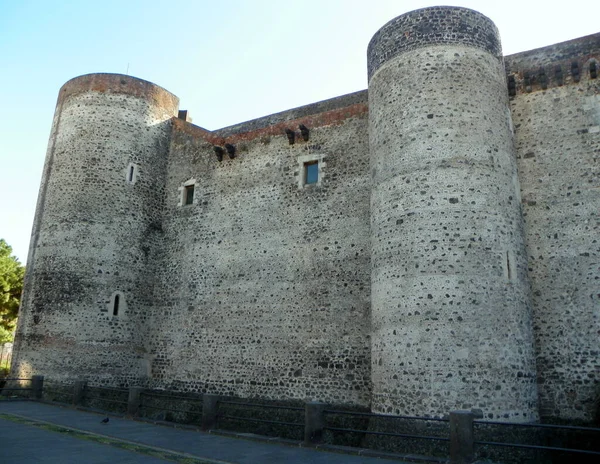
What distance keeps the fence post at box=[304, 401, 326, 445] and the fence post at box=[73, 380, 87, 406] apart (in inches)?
291

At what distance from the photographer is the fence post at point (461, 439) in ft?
23.4

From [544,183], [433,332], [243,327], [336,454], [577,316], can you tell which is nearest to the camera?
[336,454]

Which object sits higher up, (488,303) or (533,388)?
(488,303)

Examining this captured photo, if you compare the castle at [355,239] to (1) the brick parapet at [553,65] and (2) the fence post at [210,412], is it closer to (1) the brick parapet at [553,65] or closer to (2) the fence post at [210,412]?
(1) the brick parapet at [553,65]

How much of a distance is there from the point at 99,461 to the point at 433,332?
20.0 ft

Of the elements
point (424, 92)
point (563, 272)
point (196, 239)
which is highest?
point (424, 92)

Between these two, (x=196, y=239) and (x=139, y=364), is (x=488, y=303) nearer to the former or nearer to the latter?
(x=196, y=239)

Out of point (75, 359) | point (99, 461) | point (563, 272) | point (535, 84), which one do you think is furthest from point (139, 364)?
point (535, 84)

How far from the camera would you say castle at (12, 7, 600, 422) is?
10055mm

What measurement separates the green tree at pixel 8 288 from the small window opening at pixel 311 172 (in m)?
16.7

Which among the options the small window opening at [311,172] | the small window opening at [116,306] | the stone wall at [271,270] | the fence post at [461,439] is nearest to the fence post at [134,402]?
the stone wall at [271,270]

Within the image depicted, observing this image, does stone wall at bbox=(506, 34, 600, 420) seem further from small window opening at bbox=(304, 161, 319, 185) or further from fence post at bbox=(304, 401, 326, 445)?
small window opening at bbox=(304, 161, 319, 185)

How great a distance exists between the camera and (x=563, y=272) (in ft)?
36.0

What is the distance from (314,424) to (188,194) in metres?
10.8
